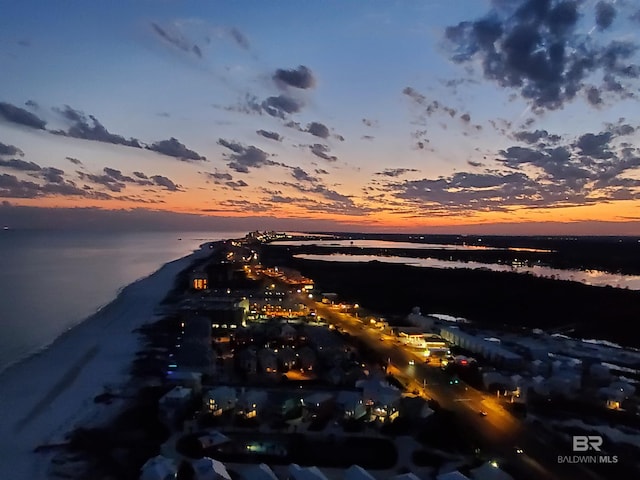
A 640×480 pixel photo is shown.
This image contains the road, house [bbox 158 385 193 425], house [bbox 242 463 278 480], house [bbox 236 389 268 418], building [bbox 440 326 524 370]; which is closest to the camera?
house [bbox 242 463 278 480]

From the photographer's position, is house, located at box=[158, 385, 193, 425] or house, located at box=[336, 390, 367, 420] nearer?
house, located at box=[158, 385, 193, 425]

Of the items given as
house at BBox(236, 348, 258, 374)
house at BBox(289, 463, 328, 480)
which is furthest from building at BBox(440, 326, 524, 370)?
house at BBox(289, 463, 328, 480)

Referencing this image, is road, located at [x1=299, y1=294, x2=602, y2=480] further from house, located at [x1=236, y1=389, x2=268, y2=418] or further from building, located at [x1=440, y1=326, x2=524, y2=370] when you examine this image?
house, located at [x1=236, y1=389, x2=268, y2=418]

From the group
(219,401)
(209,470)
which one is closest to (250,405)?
(219,401)

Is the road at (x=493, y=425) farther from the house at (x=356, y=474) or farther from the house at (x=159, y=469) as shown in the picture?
the house at (x=159, y=469)

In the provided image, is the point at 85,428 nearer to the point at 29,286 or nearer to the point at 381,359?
the point at 381,359

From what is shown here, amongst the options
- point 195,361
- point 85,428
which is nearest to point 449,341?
point 195,361

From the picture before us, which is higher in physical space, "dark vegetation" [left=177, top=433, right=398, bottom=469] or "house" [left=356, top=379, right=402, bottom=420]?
"house" [left=356, top=379, right=402, bottom=420]

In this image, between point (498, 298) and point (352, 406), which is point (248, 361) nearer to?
point (352, 406)

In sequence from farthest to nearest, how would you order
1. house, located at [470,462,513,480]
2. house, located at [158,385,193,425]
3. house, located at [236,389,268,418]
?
1. house, located at [236,389,268,418]
2. house, located at [158,385,193,425]
3. house, located at [470,462,513,480]
